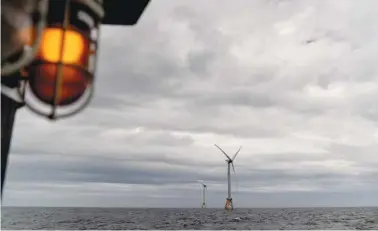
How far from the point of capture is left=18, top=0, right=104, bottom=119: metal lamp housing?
2832 millimetres

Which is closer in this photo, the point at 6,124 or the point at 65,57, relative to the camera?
the point at 65,57

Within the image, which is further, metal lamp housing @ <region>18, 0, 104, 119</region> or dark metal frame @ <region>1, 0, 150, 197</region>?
dark metal frame @ <region>1, 0, 150, 197</region>

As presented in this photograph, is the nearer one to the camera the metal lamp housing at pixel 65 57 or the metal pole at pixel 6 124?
the metal lamp housing at pixel 65 57

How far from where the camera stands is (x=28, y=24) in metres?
2.75

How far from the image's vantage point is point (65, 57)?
112 inches

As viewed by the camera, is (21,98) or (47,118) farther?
(21,98)

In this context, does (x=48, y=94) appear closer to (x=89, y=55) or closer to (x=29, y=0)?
(x=89, y=55)

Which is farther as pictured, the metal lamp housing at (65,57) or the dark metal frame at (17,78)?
the dark metal frame at (17,78)

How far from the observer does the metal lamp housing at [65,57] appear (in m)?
2.83

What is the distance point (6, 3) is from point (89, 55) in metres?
0.60

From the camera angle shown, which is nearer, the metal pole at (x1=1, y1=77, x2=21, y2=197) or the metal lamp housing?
the metal lamp housing

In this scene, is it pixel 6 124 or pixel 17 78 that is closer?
pixel 17 78

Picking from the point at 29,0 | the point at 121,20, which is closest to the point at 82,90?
the point at 29,0

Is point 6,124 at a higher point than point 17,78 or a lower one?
lower
